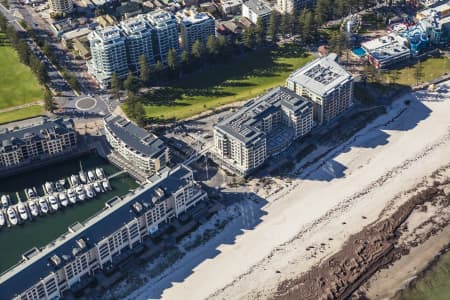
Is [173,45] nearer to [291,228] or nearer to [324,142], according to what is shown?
[324,142]

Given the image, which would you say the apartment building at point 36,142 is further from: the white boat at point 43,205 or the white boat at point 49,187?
the white boat at point 43,205

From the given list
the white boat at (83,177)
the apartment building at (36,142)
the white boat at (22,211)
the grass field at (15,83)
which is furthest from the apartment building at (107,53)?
the white boat at (22,211)

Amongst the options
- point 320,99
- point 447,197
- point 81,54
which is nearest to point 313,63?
point 320,99

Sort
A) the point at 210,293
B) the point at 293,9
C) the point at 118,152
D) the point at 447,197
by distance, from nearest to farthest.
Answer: the point at 210,293
the point at 447,197
the point at 118,152
the point at 293,9

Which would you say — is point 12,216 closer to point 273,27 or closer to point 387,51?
point 273,27

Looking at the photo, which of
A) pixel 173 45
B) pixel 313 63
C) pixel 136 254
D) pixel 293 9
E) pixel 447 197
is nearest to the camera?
pixel 136 254

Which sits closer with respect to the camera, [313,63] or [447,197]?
[447,197]
